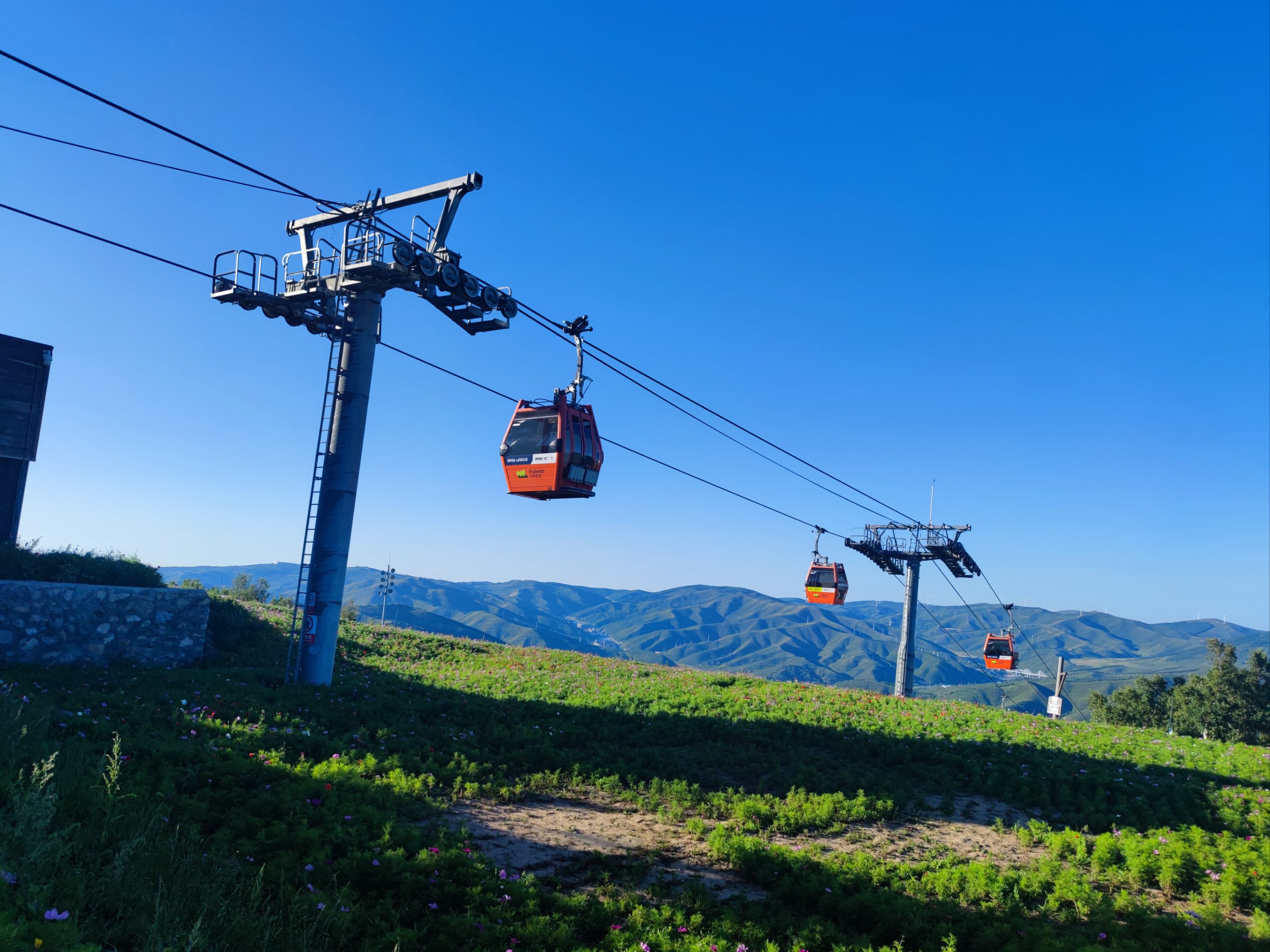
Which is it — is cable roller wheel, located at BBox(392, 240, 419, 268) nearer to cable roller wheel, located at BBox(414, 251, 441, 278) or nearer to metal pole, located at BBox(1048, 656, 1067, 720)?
cable roller wheel, located at BBox(414, 251, 441, 278)

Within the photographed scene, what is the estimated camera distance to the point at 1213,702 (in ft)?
213

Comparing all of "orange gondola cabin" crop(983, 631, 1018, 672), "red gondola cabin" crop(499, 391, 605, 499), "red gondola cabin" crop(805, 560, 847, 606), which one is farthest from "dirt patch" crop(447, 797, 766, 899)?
"orange gondola cabin" crop(983, 631, 1018, 672)

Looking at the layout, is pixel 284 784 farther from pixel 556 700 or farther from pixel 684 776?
pixel 556 700

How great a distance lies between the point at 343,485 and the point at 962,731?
1889 centimetres

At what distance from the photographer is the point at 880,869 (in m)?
10.2

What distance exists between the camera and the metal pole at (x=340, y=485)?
18906 mm

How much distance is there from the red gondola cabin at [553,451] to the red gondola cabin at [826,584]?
20.3 metres

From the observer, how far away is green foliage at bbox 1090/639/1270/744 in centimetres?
6362

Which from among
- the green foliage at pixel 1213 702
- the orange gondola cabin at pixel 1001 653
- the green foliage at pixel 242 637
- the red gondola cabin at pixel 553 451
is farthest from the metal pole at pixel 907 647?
the green foliage at pixel 1213 702

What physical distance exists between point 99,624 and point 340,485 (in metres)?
7.72

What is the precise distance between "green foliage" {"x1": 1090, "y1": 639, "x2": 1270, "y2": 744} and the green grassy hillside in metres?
56.3

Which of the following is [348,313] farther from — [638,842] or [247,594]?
[247,594]

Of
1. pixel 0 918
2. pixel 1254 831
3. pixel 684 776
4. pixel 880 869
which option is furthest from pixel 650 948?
pixel 1254 831

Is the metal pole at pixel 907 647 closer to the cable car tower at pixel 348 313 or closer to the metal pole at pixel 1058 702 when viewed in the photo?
the metal pole at pixel 1058 702
